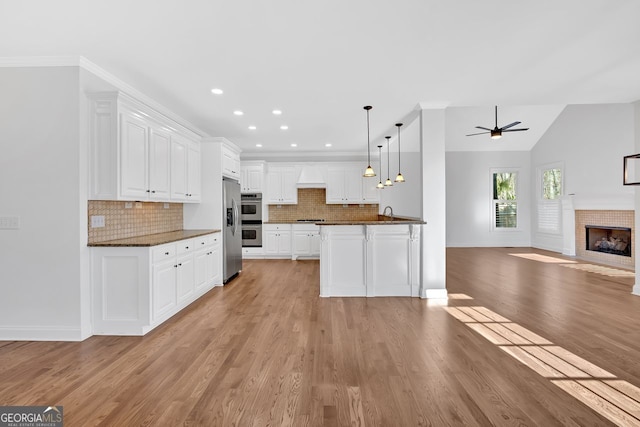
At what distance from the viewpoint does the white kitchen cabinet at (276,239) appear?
24.3 ft

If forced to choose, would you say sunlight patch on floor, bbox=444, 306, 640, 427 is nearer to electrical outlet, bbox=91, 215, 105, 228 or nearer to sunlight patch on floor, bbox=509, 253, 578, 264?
electrical outlet, bbox=91, 215, 105, 228

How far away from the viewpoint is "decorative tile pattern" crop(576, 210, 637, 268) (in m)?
6.18

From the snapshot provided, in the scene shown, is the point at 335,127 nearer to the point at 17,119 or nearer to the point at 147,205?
the point at 147,205

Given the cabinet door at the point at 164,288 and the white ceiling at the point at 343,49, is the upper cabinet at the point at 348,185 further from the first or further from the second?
the cabinet door at the point at 164,288

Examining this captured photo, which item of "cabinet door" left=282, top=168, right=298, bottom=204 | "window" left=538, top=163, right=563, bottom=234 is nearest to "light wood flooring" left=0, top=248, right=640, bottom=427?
"cabinet door" left=282, top=168, right=298, bottom=204

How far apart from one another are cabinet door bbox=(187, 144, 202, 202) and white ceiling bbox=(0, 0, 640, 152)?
61 cm

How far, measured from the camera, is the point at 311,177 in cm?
759

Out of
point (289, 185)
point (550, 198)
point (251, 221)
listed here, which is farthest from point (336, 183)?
point (550, 198)

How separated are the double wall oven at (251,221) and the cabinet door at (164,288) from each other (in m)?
3.91

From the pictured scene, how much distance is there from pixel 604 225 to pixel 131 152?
921 centimetres

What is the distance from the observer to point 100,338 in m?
2.91

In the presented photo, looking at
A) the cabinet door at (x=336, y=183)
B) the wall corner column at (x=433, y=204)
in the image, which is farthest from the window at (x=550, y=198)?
the wall corner column at (x=433, y=204)

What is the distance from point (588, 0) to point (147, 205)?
486 cm

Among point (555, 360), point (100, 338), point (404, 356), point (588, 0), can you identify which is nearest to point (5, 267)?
point (100, 338)
